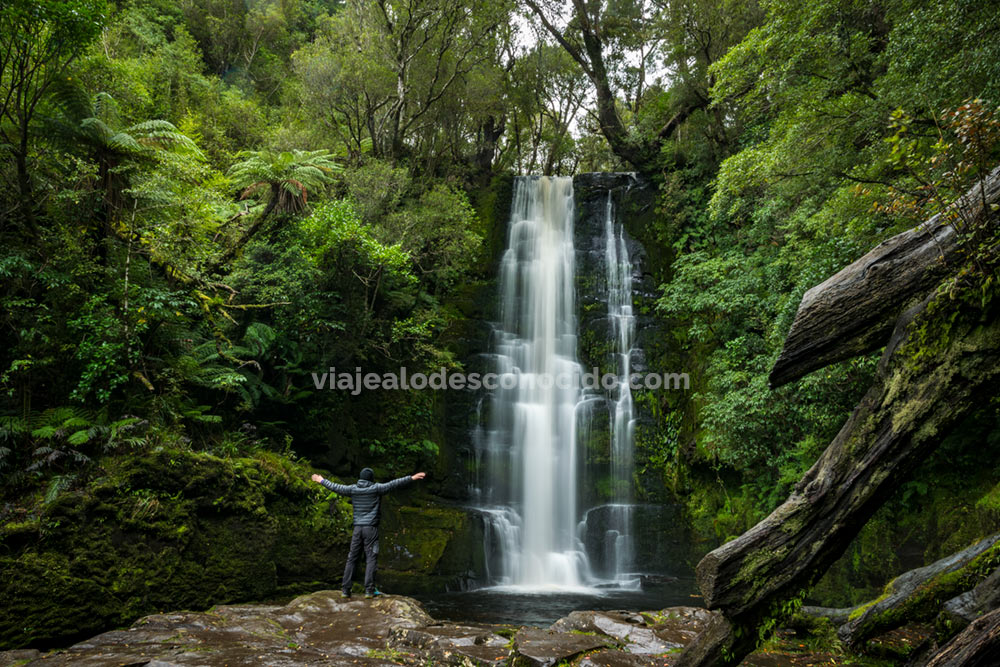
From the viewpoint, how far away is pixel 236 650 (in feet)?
15.6

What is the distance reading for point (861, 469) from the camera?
303cm

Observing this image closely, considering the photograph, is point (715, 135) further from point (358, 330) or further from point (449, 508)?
point (449, 508)

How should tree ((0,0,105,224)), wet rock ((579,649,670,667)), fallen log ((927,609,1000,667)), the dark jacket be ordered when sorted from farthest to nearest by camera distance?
1. the dark jacket
2. tree ((0,0,105,224))
3. wet rock ((579,649,670,667))
4. fallen log ((927,609,1000,667))

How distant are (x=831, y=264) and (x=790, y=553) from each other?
22.7 ft

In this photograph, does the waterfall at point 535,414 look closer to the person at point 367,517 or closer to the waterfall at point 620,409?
the waterfall at point 620,409

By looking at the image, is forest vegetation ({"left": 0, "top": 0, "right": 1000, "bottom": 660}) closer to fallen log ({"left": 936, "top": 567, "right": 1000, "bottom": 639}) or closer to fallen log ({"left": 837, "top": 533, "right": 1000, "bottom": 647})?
fallen log ({"left": 936, "top": 567, "right": 1000, "bottom": 639})

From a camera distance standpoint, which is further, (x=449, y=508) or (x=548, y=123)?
(x=548, y=123)

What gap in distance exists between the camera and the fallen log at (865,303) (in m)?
3.14

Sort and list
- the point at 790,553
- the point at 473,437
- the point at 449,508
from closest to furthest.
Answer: the point at 790,553
the point at 449,508
the point at 473,437

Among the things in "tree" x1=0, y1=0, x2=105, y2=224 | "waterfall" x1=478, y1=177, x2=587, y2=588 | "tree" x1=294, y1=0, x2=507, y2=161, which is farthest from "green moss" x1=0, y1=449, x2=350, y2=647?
"tree" x1=294, y1=0, x2=507, y2=161

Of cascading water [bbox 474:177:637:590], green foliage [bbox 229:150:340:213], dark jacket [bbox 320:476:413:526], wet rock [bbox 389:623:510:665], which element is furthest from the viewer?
cascading water [bbox 474:177:637:590]

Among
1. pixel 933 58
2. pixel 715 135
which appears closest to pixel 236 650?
pixel 933 58

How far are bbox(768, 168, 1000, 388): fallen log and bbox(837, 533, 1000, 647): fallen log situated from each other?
296cm

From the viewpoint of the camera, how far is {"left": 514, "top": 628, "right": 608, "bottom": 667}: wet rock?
460 centimetres
